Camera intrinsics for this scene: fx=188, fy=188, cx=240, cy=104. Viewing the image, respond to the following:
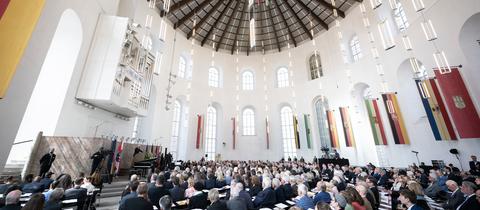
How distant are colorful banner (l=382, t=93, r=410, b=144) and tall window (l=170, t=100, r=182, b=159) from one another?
16.0 metres

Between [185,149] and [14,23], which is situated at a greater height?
[14,23]

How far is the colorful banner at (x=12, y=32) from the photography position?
13.1 feet

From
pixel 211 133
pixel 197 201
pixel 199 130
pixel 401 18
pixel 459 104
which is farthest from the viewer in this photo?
pixel 211 133

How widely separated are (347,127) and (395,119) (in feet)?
11.0

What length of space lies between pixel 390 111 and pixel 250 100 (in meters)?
12.2

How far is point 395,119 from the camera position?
38.8 ft

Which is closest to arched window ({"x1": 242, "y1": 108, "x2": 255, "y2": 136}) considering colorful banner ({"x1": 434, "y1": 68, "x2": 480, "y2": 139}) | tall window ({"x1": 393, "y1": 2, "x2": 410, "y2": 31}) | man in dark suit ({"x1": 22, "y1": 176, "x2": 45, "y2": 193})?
tall window ({"x1": 393, "y1": 2, "x2": 410, "y2": 31})

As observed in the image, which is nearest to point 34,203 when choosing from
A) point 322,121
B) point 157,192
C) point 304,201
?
point 157,192

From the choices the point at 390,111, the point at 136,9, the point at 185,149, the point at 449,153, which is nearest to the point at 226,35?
the point at 136,9

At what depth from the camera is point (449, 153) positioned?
9375 mm

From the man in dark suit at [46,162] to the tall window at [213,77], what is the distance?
14.8 metres

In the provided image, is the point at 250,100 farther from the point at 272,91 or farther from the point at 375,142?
the point at 375,142

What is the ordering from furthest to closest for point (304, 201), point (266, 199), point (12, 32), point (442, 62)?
point (442, 62) → point (266, 199) → point (12, 32) → point (304, 201)

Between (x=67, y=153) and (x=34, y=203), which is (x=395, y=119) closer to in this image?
(x=34, y=203)
